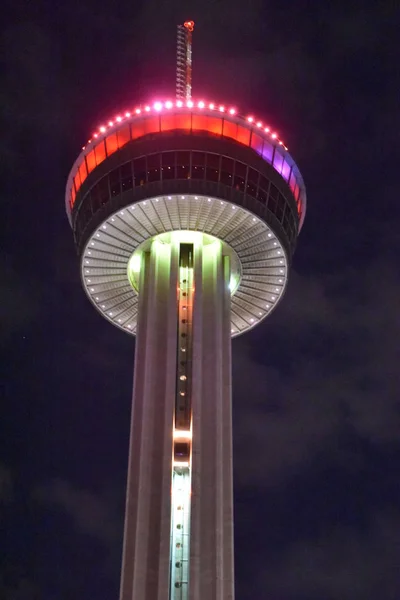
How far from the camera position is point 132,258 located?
6462cm

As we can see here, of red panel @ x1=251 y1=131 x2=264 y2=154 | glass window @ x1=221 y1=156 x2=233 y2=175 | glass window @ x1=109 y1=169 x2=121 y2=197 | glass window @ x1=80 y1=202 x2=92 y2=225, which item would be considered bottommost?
glass window @ x1=80 y1=202 x2=92 y2=225

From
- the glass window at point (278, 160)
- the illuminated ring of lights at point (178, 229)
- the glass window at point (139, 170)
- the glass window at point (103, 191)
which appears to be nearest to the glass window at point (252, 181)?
the illuminated ring of lights at point (178, 229)

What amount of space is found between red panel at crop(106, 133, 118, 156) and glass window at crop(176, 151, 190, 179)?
5.32 metres

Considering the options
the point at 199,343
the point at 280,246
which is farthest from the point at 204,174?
the point at 199,343

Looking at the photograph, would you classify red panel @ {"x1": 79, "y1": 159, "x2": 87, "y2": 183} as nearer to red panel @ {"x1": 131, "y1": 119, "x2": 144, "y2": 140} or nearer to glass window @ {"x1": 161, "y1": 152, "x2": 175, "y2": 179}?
red panel @ {"x1": 131, "y1": 119, "x2": 144, "y2": 140}

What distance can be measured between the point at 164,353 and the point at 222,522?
12.8m

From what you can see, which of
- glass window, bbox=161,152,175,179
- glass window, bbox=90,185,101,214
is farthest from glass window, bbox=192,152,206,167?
glass window, bbox=90,185,101,214

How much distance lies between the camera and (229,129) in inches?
2389

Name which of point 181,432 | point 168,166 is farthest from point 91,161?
point 181,432

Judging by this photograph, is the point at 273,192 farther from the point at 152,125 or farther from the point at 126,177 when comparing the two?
the point at 126,177

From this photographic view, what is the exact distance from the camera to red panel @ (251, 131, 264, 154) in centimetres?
6147

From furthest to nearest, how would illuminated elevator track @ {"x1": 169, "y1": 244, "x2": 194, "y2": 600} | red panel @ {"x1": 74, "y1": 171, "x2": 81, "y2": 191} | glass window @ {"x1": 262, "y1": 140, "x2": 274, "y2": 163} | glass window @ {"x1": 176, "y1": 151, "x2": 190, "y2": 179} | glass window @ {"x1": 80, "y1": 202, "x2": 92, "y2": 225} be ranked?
red panel @ {"x1": 74, "y1": 171, "x2": 81, "y2": 191} → glass window @ {"x1": 80, "y1": 202, "x2": 92, "y2": 225} → glass window @ {"x1": 262, "y1": 140, "x2": 274, "y2": 163} → glass window @ {"x1": 176, "y1": 151, "x2": 190, "y2": 179} → illuminated elevator track @ {"x1": 169, "y1": 244, "x2": 194, "y2": 600}

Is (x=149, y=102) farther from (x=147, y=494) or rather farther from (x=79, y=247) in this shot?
(x=147, y=494)

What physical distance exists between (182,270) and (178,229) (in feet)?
11.0
